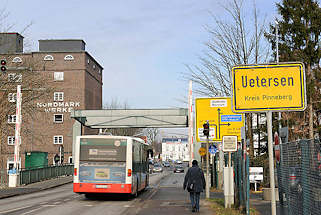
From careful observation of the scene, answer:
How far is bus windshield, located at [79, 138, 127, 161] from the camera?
65.5ft

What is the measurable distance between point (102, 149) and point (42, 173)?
1925 cm

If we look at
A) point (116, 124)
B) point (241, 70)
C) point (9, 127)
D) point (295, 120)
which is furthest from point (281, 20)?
point (241, 70)

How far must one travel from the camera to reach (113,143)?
66.1 feet

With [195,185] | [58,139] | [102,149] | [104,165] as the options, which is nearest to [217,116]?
[102,149]

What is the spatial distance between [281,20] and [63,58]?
41064 mm

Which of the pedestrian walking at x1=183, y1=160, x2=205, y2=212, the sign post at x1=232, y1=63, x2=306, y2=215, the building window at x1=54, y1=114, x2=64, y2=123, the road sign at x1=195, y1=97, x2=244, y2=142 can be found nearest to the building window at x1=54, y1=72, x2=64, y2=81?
the building window at x1=54, y1=114, x2=64, y2=123

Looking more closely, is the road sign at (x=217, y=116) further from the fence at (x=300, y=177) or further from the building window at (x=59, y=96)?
the building window at (x=59, y=96)

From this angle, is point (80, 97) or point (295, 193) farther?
point (80, 97)

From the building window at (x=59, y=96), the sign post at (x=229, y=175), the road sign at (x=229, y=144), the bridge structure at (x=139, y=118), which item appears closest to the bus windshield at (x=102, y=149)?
the sign post at (x=229, y=175)

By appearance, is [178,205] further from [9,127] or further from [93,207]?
[9,127]

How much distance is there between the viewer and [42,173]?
1484 inches

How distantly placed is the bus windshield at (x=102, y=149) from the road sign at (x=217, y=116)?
258 inches

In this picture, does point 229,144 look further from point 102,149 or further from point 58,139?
point 58,139

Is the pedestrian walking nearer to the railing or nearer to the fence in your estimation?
the fence
